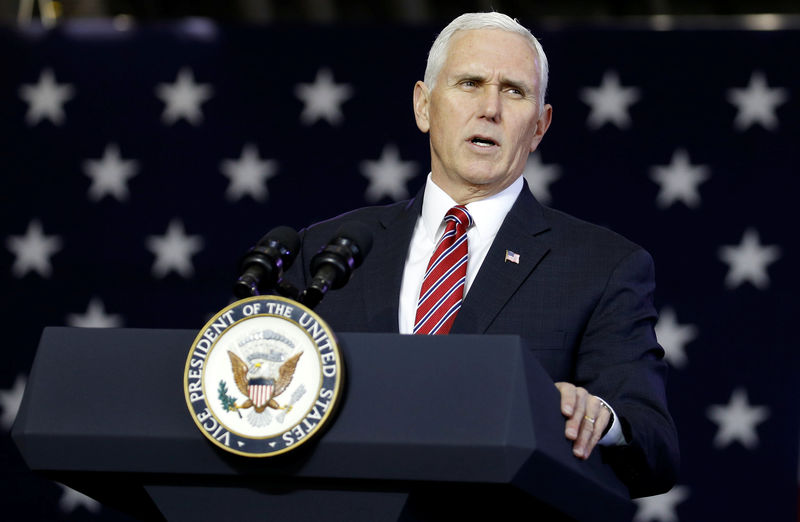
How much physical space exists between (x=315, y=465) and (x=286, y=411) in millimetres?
70

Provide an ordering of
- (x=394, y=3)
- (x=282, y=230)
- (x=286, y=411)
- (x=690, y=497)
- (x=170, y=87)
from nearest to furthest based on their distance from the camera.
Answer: (x=286, y=411), (x=282, y=230), (x=690, y=497), (x=170, y=87), (x=394, y=3)

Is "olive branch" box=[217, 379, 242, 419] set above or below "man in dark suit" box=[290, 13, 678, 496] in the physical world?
below

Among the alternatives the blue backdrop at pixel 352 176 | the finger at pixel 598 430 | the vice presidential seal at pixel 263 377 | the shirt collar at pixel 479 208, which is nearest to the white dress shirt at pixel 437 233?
the shirt collar at pixel 479 208

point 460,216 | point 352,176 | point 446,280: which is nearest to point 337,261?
point 446,280

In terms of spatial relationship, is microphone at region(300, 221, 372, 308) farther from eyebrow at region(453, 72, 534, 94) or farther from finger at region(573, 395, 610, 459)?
eyebrow at region(453, 72, 534, 94)


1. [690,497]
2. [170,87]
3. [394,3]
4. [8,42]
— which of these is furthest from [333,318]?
[394,3]

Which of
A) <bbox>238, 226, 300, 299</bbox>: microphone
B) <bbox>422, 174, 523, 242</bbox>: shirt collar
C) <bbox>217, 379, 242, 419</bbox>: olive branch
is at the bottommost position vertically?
<bbox>217, 379, 242, 419</bbox>: olive branch

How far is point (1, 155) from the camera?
415cm

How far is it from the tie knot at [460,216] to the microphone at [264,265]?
1.97 feet

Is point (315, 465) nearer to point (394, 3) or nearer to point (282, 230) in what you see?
point (282, 230)

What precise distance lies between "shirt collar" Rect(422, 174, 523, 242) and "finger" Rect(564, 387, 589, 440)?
650 millimetres

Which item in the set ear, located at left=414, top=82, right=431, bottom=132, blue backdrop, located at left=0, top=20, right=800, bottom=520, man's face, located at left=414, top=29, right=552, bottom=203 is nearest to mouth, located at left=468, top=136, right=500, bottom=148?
man's face, located at left=414, top=29, right=552, bottom=203

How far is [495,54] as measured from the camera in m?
2.13

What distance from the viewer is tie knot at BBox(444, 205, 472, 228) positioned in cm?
204
